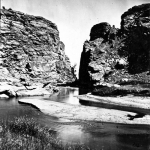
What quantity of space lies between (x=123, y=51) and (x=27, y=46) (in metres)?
61.7

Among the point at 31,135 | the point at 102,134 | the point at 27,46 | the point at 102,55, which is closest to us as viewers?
the point at 31,135

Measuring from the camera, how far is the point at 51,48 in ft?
457

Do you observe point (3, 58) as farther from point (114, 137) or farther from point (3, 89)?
point (114, 137)

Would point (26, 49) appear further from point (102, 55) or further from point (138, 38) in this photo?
point (138, 38)

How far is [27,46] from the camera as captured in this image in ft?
400

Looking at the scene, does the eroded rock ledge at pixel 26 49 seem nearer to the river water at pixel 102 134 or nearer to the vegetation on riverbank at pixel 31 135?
the river water at pixel 102 134

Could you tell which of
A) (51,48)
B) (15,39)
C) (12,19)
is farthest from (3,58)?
(51,48)

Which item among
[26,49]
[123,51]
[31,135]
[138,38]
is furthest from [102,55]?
[31,135]

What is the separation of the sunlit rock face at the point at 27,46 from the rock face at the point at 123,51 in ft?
95.8

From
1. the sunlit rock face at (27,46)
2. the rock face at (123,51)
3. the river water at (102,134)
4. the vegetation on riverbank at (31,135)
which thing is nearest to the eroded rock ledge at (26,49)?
the sunlit rock face at (27,46)

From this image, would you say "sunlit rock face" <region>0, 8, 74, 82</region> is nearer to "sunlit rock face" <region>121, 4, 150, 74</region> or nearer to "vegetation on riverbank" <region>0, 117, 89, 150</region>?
"sunlit rock face" <region>121, 4, 150, 74</region>

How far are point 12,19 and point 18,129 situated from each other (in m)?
116

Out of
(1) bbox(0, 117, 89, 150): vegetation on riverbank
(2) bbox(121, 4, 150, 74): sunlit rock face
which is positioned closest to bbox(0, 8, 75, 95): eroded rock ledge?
(2) bbox(121, 4, 150, 74): sunlit rock face

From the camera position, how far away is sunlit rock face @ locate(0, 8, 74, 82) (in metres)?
109
